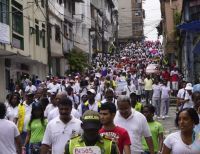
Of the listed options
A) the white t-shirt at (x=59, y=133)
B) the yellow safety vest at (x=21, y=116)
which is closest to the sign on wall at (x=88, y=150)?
the white t-shirt at (x=59, y=133)

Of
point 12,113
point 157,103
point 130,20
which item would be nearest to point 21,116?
point 12,113

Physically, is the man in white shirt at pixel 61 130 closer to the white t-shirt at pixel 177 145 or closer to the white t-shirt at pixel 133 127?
the white t-shirt at pixel 133 127

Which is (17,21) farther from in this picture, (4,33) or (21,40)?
(4,33)

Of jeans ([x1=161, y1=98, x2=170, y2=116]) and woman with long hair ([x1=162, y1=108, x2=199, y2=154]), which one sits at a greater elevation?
woman with long hair ([x1=162, y1=108, x2=199, y2=154])

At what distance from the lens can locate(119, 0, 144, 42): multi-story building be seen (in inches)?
5025

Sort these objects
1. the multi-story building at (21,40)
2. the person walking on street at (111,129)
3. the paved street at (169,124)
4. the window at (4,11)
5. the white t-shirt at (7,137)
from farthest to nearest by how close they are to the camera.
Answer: the multi-story building at (21,40)
the window at (4,11)
the paved street at (169,124)
the white t-shirt at (7,137)
the person walking on street at (111,129)

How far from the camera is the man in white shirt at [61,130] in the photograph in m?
7.75

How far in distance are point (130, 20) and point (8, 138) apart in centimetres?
12430

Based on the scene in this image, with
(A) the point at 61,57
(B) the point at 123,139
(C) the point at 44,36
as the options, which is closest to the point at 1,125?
(B) the point at 123,139

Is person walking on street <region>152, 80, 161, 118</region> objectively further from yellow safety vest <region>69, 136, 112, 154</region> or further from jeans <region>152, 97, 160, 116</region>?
yellow safety vest <region>69, 136, 112, 154</region>

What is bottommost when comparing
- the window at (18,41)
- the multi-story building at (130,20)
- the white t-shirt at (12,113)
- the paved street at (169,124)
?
the paved street at (169,124)

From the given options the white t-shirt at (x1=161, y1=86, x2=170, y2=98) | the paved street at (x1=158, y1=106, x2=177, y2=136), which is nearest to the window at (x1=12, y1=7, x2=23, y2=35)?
the paved street at (x1=158, y1=106, x2=177, y2=136)

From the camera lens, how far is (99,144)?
5.55 m

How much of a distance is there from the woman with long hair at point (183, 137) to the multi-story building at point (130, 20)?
390 feet
